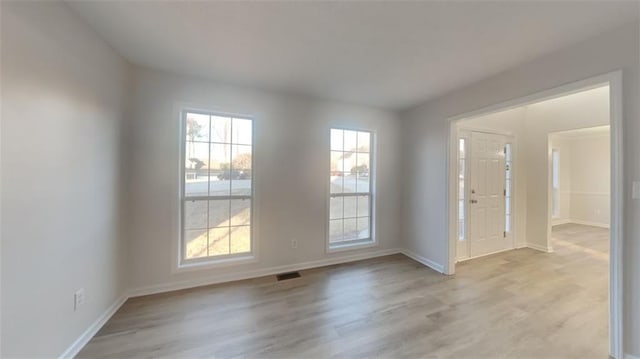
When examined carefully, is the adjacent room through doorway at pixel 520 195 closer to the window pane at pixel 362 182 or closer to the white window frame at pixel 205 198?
the window pane at pixel 362 182

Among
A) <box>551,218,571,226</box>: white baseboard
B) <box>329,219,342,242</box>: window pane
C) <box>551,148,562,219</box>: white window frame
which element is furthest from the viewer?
<box>551,148,562,219</box>: white window frame

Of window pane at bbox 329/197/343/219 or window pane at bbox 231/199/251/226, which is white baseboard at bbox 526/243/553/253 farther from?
window pane at bbox 231/199/251/226

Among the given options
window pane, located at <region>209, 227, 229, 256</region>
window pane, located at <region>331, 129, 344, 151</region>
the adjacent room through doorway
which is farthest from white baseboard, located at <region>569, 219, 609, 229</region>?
window pane, located at <region>209, 227, 229, 256</region>

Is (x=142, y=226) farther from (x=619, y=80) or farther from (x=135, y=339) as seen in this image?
(x=619, y=80)

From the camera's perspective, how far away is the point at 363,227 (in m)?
3.92

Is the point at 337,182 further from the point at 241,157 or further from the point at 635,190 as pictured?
the point at 635,190

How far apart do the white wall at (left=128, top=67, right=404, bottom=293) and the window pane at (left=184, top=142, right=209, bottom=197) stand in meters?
0.14

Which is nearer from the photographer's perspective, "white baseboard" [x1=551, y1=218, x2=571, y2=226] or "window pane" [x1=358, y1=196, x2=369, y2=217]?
"window pane" [x1=358, y1=196, x2=369, y2=217]

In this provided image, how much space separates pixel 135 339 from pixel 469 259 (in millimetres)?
4354

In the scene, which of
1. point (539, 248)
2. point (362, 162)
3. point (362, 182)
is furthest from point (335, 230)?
point (539, 248)

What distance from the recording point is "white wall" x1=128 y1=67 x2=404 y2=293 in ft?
8.34

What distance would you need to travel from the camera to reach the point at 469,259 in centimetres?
371

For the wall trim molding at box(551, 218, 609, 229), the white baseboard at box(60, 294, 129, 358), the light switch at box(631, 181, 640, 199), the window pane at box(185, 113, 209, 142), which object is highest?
the window pane at box(185, 113, 209, 142)

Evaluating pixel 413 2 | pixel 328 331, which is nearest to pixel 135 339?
pixel 328 331
